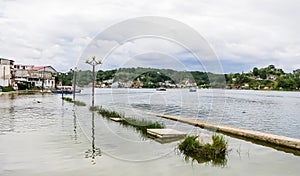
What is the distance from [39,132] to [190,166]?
7.70m

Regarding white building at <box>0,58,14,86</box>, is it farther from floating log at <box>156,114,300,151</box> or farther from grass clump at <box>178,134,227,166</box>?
grass clump at <box>178,134,227,166</box>

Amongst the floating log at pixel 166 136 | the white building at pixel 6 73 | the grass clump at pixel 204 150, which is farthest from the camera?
the white building at pixel 6 73

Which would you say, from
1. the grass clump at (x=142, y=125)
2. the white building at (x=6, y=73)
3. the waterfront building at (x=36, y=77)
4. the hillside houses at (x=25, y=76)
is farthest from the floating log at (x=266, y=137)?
the waterfront building at (x=36, y=77)

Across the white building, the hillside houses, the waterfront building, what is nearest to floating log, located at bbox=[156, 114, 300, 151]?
the hillside houses

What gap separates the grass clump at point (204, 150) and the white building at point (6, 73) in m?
66.3

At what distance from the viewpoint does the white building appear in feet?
225

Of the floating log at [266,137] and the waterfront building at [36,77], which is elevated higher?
the waterfront building at [36,77]

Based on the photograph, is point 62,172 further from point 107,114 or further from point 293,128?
point 293,128

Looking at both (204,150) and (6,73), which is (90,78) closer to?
(204,150)

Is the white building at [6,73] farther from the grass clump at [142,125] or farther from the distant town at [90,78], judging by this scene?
the grass clump at [142,125]

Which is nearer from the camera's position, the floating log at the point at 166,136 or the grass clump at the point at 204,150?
the grass clump at the point at 204,150

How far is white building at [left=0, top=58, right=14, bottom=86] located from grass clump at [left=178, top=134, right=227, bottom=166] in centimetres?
6627

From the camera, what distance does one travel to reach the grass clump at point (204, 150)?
9.65m

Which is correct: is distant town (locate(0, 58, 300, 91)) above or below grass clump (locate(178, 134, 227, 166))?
above
